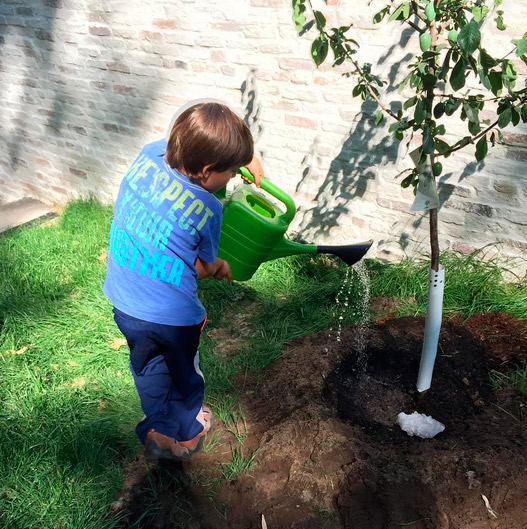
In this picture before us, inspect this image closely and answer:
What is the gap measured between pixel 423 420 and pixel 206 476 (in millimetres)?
941

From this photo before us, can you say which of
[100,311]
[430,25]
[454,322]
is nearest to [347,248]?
[454,322]

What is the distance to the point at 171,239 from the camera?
160 cm

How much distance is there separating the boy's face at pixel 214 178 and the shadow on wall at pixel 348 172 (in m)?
1.45

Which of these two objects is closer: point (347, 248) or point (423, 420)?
point (423, 420)

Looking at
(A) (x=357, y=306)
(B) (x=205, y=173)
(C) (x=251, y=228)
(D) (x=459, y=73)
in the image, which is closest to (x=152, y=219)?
(B) (x=205, y=173)

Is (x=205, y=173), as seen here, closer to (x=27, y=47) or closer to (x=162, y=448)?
(x=162, y=448)

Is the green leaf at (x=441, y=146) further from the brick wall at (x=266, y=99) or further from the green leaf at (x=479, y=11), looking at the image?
the brick wall at (x=266, y=99)

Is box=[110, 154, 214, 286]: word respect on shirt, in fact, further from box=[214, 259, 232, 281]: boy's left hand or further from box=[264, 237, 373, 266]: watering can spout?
box=[264, 237, 373, 266]: watering can spout

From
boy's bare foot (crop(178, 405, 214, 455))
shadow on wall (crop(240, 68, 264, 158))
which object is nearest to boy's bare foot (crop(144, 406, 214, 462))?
boy's bare foot (crop(178, 405, 214, 455))

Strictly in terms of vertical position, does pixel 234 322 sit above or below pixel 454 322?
below

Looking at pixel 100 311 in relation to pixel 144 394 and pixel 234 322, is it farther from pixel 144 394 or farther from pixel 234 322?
pixel 144 394

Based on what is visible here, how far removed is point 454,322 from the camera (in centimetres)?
262

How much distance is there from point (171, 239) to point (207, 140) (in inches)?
13.1

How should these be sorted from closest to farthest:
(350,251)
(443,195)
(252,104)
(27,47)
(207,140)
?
(207,140) → (350,251) → (443,195) → (252,104) → (27,47)
